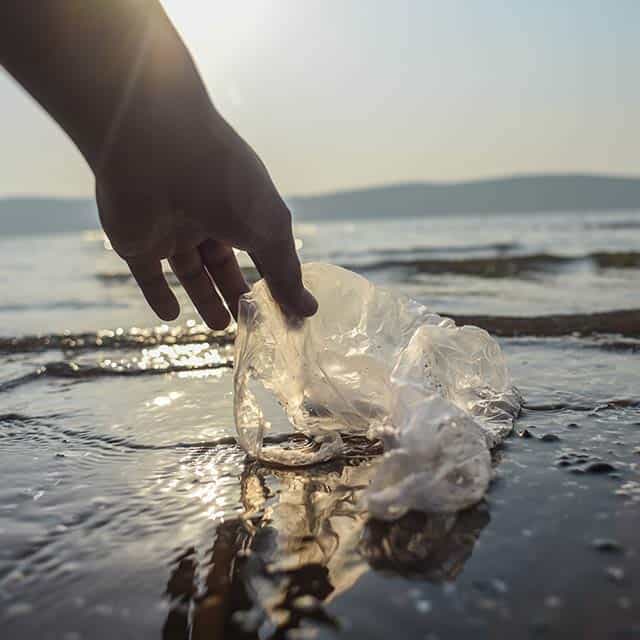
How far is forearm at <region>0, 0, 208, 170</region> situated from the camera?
140 cm

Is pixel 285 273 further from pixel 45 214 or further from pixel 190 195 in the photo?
pixel 45 214

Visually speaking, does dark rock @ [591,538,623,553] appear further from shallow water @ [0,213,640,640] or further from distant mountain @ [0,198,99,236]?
distant mountain @ [0,198,99,236]

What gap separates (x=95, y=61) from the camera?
1447 millimetres

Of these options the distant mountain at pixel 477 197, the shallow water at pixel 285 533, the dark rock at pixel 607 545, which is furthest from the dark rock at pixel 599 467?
the distant mountain at pixel 477 197

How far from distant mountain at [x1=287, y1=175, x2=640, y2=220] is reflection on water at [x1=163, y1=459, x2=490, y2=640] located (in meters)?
108

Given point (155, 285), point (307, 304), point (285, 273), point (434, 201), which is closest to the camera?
point (285, 273)

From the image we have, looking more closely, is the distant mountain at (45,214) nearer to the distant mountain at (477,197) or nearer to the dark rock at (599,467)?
the distant mountain at (477,197)

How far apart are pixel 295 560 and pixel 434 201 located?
118237mm

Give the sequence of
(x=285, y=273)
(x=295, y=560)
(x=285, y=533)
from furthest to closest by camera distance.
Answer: (x=285, y=273) → (x=285, y=533) → (x=295, y=560)

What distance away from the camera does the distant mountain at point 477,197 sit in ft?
366

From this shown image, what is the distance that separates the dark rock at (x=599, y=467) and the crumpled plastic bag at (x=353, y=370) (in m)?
0.31

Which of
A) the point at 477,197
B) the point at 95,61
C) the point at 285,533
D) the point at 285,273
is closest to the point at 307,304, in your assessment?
the point at 285,273

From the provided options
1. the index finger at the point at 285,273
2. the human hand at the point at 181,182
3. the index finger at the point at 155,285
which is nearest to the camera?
the human hand at the point at 181,182

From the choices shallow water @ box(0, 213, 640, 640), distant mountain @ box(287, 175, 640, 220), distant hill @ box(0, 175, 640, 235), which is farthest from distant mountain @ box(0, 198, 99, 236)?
shallow water @ box(0, 213, 640, 640)
